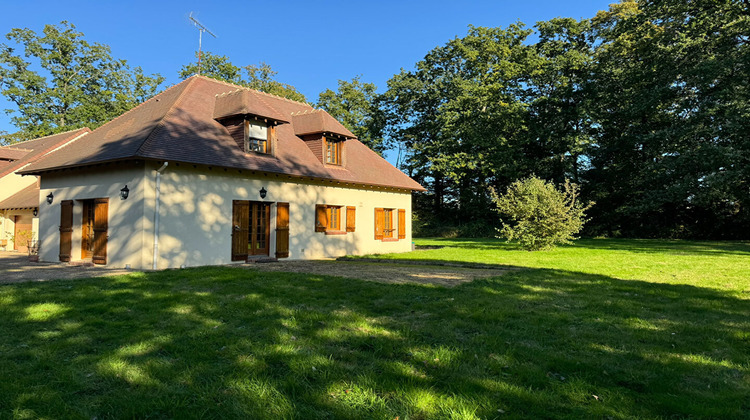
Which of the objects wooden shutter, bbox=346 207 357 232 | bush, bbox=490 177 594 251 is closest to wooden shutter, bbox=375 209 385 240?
wooden shutter, bbox=346 207 357 232

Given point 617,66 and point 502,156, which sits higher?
point 617,66

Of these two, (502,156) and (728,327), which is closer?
(728,327)

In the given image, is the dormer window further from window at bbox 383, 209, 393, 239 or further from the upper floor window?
window at bbox 383, 209, 393, 239

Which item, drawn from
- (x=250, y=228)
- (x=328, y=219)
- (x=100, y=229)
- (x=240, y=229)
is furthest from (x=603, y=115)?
(x=100, y=229)

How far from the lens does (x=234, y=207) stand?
1343 centimetres

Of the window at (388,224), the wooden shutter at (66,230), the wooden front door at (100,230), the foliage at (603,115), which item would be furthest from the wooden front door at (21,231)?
the foliage at (603,115)

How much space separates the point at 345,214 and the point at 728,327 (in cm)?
1339

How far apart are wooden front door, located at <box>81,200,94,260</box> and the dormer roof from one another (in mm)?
4896

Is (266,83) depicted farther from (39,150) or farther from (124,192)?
(124,192)

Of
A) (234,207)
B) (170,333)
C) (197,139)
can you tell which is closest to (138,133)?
(197,139)

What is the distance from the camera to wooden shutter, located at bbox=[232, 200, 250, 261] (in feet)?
44.1

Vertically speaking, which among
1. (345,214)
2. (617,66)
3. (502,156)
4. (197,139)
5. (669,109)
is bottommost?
(345,214)

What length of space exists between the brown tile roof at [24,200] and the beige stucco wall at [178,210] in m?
5.01

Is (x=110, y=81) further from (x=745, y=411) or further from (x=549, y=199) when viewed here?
(x=745, y=411)
